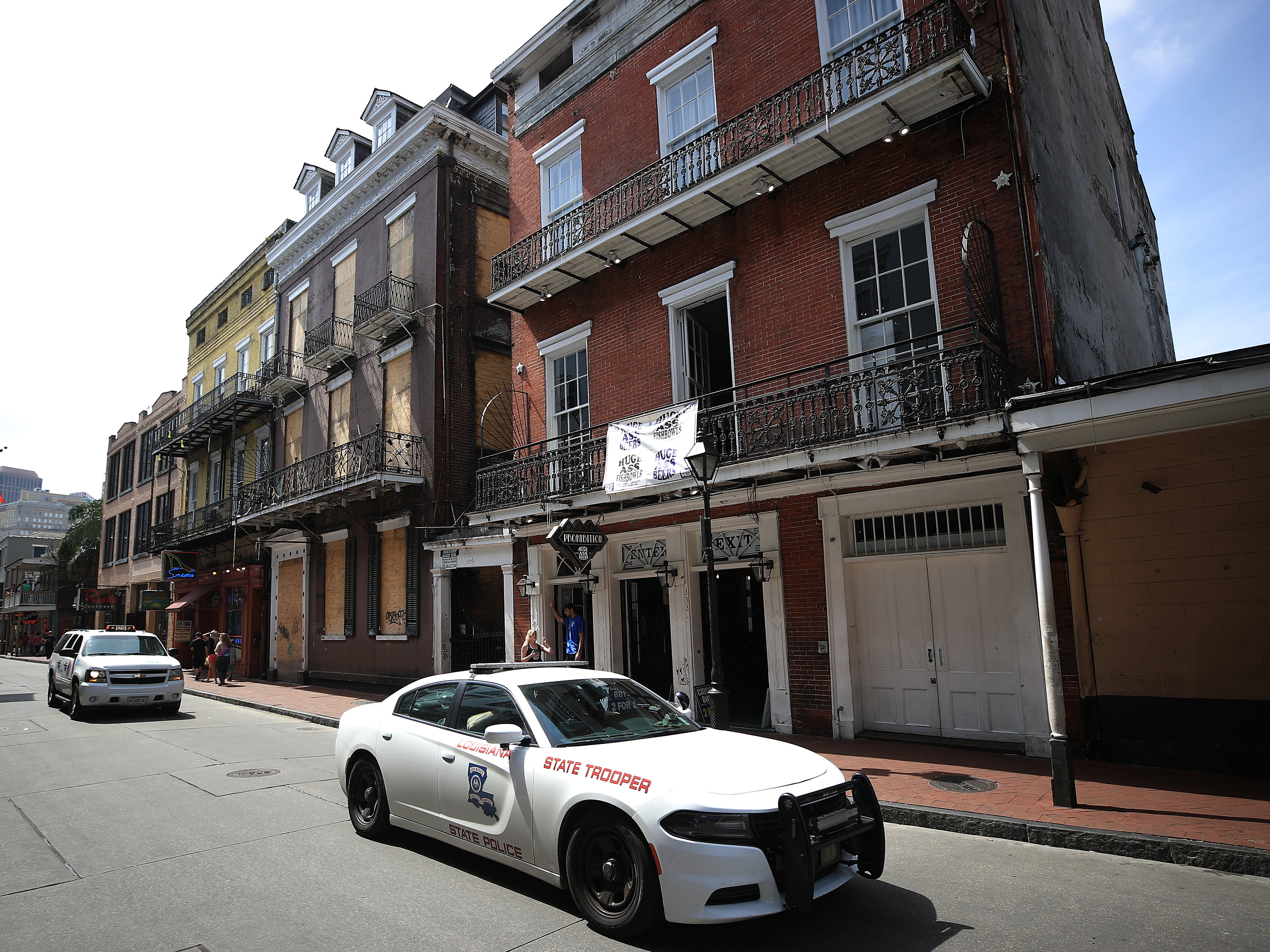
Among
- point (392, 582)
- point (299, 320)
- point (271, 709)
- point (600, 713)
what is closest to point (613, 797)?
point (600, 713)

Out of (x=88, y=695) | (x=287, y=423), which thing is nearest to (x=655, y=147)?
(x=88, y=695)

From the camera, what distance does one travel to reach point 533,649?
13805mm

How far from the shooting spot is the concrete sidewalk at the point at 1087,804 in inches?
227

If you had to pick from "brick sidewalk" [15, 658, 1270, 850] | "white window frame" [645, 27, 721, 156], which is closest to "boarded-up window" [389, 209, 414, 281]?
"white window frame" [645, 27, 721, 156]

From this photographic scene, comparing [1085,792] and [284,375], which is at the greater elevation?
[284,375]

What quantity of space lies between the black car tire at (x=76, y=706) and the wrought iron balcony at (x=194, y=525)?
1021cm

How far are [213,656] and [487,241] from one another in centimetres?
1471

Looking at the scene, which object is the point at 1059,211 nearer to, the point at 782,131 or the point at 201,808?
the point at 782,131

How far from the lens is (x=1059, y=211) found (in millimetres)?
10758

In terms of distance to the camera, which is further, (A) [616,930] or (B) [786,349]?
(B) [786,349]

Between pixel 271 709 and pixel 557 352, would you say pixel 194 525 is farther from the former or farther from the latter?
pixel 557 352

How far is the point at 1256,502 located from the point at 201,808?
11484 millimetres

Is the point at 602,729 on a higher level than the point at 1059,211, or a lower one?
lower

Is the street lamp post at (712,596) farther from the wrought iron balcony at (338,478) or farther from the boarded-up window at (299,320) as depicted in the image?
the boarded-up window at (299,320)
